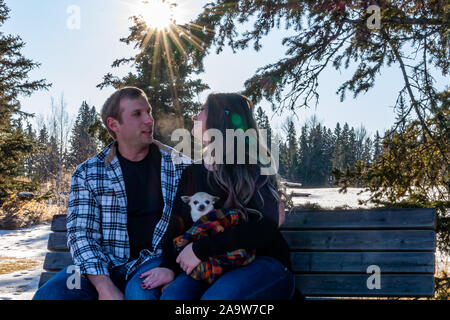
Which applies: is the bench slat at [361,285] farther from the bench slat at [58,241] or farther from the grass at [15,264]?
the grass at [15,264]

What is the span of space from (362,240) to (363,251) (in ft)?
0.25

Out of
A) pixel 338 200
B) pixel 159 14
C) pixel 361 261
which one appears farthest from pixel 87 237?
pixel 338 200

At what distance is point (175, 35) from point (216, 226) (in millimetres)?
3216

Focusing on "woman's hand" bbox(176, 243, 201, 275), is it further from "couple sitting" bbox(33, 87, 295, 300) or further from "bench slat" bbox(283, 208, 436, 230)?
"bench slat" bbox(283, 208, 436, 230)

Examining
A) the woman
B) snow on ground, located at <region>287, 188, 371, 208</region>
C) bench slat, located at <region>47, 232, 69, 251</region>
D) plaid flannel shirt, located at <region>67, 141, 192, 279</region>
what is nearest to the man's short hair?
plaid flannel shirt, located at <region>67, 141, 192, 279</region>

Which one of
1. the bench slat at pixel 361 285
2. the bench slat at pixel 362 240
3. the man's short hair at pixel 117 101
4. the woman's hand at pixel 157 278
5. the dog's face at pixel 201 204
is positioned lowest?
the bench slat at pixel 361 285

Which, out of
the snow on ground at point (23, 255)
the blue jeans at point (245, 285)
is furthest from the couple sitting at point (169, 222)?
the snow on ground at point (23, 255)

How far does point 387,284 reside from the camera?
2582 mm

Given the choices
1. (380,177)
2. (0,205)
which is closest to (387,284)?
(380,177)

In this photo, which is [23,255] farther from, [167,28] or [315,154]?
[315,154]

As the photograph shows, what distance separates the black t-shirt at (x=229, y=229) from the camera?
6.56ft

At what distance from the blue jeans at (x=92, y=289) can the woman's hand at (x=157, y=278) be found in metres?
0.04

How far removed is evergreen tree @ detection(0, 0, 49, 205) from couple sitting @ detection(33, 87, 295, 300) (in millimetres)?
10003
